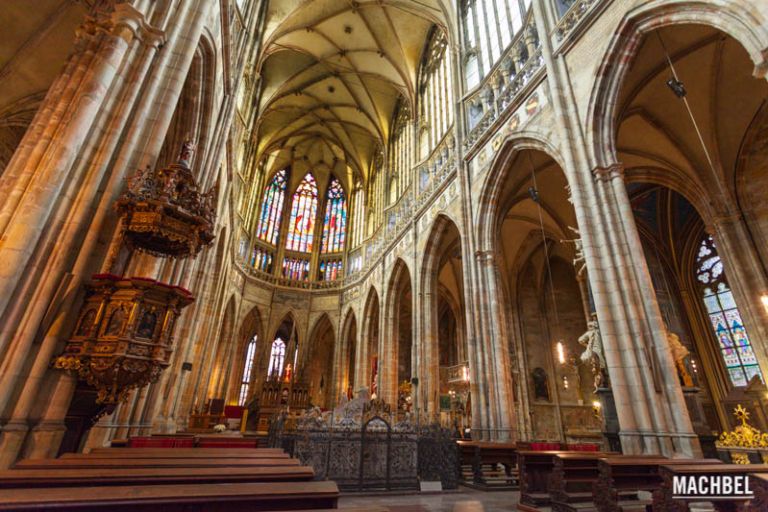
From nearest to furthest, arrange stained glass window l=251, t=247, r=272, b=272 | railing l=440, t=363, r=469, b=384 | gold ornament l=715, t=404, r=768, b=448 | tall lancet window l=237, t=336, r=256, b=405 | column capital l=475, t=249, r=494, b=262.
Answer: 1. gold ornament l=715, t=404, r=768, b=448
2. column capital l=475, t=249, r=494, b=262
3. railing l=440, t=363, r=469, b=384
4. tall lancet window l=237, t=336, r=256, b=405
5. stained glass window l=251, t=247, r=272, b=272

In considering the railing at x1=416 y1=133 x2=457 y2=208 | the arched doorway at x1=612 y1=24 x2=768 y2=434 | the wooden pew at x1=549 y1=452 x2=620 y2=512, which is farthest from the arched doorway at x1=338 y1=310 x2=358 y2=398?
the wooden pew at x1=549 y1=452 x2=620 y2=512

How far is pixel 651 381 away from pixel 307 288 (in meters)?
22.2

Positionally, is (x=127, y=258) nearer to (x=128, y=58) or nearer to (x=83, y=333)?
(x=83, y=333)

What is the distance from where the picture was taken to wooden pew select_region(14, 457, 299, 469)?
2.54m

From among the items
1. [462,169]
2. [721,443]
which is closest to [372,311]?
[462,169]

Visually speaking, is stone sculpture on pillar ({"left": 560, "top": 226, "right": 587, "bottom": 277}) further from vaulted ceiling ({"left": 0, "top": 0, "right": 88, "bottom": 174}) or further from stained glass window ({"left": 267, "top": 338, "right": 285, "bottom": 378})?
stained glass window ({"left": 267, "top": 338, "right": 285, "bottom": 378})

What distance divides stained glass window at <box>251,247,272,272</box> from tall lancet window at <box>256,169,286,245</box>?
3.07 feet

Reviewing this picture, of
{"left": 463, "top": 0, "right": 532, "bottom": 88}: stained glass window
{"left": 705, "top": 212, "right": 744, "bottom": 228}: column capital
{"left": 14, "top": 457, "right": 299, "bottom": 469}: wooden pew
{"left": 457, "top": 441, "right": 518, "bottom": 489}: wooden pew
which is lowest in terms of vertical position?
{"left": 457, "top": 441, "right": 518, "bottom": 489}: wooden pew

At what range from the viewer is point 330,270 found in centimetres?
2691

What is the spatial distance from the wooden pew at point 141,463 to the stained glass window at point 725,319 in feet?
50.1

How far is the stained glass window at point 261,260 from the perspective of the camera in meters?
24.7

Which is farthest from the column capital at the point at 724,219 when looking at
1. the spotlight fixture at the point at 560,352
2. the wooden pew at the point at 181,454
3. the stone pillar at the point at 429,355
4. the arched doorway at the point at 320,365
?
the arched doorway at the point at 320,365

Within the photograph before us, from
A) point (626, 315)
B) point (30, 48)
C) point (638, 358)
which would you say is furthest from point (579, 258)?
point (30, 48)

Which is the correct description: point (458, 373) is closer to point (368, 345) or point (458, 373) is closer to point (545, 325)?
point (545, 325)
